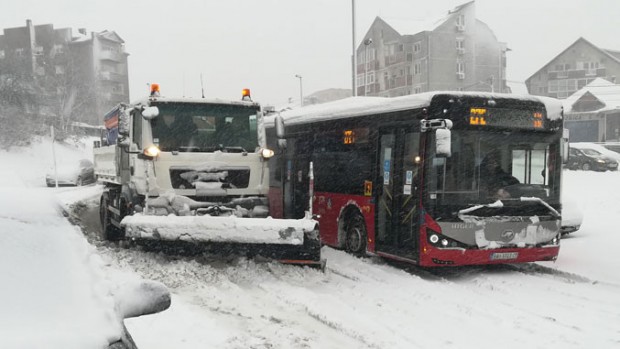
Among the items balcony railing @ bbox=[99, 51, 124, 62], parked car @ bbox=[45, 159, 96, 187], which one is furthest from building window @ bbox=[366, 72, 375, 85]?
parked car @ bbox=[45, 159, 96, 187]

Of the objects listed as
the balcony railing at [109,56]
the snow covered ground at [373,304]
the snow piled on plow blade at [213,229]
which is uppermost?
the balcony railing at [109,56]

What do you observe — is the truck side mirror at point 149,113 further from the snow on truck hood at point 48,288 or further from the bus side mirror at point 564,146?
the bus side mirror at point 564,146

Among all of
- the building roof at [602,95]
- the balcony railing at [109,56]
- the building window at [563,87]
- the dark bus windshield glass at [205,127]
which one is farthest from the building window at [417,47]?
the dark bus windshield glass at [205,127]

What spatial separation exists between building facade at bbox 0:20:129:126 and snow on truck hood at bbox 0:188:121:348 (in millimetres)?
48064

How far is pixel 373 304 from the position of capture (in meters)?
7.61

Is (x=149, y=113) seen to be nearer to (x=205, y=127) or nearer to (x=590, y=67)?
(x=205, y=127)

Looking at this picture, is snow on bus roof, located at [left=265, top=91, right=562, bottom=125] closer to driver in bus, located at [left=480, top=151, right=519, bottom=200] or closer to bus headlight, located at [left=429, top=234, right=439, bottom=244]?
driver in bus, located at [left=480, top=151, right=519, bottom=200]

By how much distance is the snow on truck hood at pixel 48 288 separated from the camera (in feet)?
9.52

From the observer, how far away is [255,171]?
10.2 meters

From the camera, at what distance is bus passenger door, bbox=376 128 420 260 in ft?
31.1

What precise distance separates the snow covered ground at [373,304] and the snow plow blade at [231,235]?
24cm

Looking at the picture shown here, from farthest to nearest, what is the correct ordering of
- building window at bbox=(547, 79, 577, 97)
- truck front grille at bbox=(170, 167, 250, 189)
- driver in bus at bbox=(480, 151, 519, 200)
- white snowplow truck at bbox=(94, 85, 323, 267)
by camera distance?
building window at bbox=(547, 79, 577, 97), truck front grille at bbox=(170, 167, 250, 189), driver in bus at bbox=(480, 151, 519, 200), white snowplow truck at bbox=(94, 85, 323, 267)

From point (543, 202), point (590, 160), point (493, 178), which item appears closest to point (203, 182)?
point (493, 178)

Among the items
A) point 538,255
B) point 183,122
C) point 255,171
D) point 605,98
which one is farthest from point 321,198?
point 605,98
